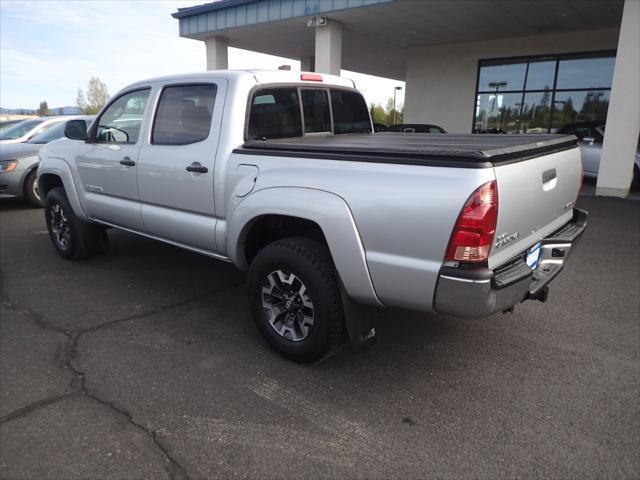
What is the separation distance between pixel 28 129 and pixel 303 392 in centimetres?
992

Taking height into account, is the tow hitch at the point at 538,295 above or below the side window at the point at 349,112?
below

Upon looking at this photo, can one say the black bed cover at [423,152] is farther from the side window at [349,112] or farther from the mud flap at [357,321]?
the side window at [349,112]

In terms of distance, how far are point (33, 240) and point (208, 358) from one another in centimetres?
457

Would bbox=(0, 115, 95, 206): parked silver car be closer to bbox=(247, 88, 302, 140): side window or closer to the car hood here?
the car hood

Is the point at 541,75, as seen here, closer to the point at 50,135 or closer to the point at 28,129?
the point at 50,135

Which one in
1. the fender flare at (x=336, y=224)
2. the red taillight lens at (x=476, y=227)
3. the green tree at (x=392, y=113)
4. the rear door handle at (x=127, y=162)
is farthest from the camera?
the green tree at (x=392, y=113)

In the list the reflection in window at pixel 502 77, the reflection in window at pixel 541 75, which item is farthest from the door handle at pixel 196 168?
the reflection in window at pixel 502 77

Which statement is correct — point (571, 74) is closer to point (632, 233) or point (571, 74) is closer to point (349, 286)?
point (632, 233)

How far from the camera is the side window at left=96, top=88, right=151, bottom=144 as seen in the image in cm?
432

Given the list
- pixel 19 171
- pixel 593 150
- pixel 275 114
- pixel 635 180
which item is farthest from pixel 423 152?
pixel 635 180

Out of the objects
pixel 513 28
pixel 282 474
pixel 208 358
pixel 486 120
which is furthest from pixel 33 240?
pixel 486 120

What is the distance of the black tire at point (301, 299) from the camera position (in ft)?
9.59

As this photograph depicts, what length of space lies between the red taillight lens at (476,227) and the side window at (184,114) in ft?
6.91

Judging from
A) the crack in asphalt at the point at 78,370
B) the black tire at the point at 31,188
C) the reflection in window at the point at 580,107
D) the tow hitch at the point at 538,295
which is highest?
the reflection in window at the point at 580,107
